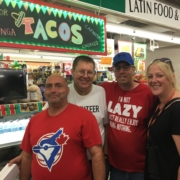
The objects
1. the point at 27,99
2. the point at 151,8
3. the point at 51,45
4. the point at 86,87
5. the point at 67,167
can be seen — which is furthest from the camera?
the point at 151,8

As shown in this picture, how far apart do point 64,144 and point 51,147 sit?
11 cm

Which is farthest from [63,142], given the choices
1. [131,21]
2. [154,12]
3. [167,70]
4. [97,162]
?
[131,21]

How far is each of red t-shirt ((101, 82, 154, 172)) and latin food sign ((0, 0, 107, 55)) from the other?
797 millimetres

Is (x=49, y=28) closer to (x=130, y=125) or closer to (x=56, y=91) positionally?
(x=56, y=91)

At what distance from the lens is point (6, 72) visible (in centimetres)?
234

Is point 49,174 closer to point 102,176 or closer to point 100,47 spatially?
point 102,176

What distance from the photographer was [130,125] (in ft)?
6.81

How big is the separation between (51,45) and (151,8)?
1849 mm

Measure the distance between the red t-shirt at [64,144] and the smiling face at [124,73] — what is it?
22.6 inches

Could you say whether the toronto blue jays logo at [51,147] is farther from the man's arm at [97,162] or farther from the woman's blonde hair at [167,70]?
the woman's blonde hair at [167,70]

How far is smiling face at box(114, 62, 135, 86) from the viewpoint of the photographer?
2.11m

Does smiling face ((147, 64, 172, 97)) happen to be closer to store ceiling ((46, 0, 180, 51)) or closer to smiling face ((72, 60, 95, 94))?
smiling face ((72, 60, 95, 94))

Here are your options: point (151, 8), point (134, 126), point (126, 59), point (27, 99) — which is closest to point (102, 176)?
point (134, 126)

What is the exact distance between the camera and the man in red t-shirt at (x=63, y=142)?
167 centimetres
